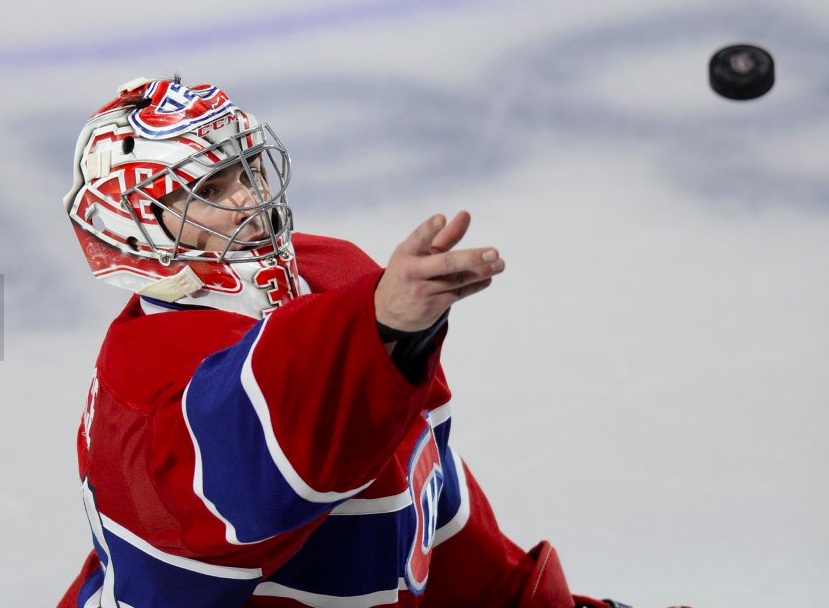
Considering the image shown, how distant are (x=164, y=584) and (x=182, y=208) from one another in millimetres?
569

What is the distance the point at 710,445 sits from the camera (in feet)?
10.8

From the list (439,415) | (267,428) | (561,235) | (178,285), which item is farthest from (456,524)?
(561,235)

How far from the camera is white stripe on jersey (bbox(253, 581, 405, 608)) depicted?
6.64 feet

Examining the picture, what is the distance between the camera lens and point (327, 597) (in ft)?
6.73

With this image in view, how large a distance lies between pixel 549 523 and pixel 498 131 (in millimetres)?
1656

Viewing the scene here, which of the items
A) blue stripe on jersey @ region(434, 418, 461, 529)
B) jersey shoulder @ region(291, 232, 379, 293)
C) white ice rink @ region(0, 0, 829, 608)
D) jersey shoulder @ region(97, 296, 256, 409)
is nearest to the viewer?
jersey shoulder @ region(97, 296, 256, 409)

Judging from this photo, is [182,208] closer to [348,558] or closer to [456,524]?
[348,558]

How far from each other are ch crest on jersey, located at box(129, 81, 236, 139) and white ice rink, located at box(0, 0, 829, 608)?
4.47ft

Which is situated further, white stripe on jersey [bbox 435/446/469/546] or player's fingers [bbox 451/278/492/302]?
white stripe on jersey [bbox 435/446/469/546]

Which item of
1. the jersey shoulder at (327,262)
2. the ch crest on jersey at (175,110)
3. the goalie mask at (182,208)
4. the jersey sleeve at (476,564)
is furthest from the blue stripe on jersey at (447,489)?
the ch crest on jersey at (175,110)

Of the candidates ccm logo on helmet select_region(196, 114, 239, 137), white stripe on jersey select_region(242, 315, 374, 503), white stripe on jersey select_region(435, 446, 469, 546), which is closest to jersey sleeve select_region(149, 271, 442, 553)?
white stripe on jersey select_region(242, 315, 374, 503)

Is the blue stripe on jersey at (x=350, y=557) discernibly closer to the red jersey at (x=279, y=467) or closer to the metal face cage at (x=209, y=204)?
the red jersey at (x=279, y=467)

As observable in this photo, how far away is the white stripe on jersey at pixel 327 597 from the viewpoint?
Result: 6.64ft

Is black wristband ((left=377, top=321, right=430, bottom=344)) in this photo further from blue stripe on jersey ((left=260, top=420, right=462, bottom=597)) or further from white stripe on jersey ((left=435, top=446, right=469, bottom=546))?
white stripe on jersey ((left=435, top=446, right=469, bottom=546))
